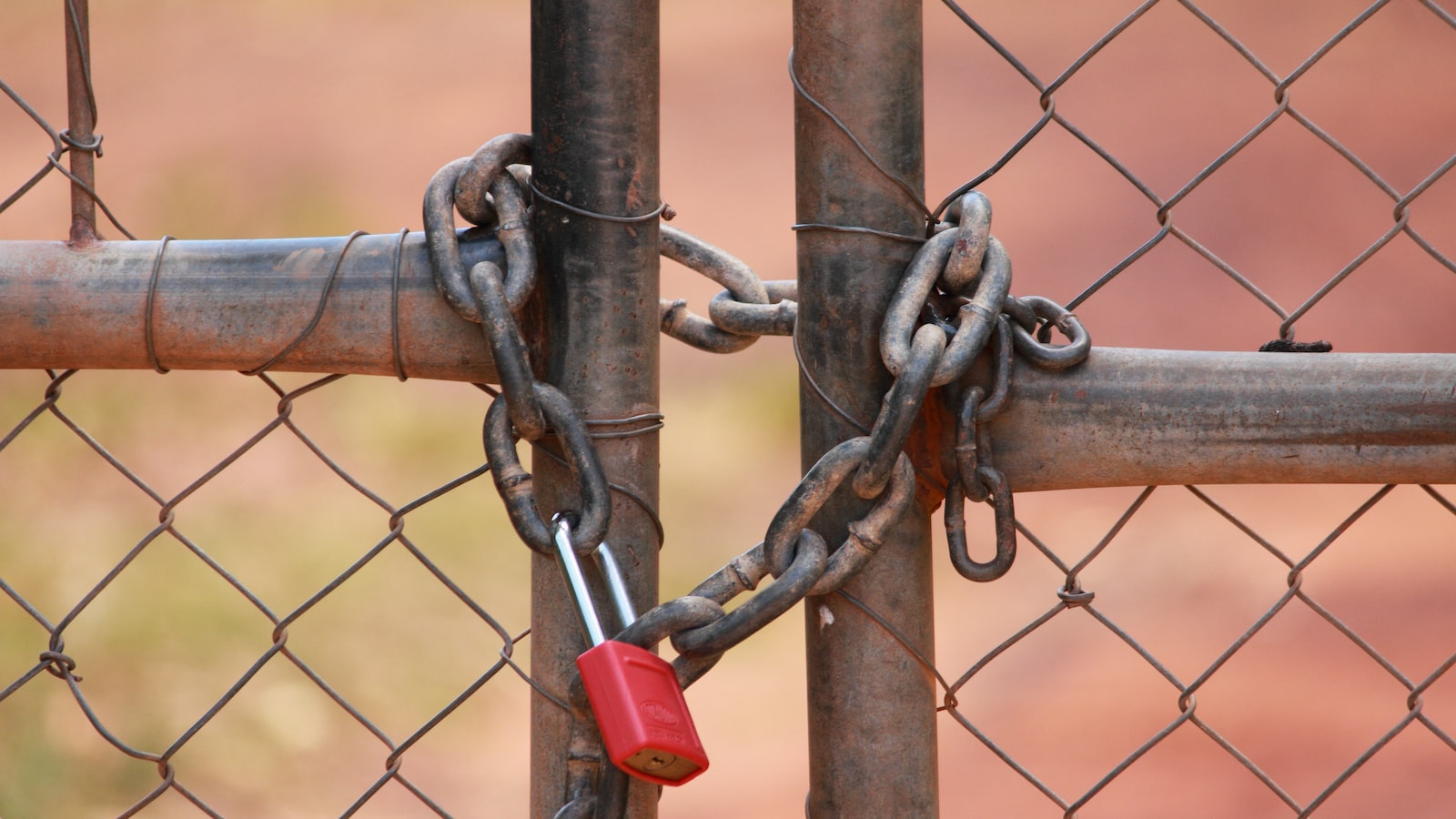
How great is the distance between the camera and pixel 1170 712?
2109 millimetres

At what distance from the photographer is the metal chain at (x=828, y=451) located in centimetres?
50

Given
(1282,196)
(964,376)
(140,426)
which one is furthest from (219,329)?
(1282,196)

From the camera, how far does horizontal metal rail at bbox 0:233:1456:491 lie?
55 cm

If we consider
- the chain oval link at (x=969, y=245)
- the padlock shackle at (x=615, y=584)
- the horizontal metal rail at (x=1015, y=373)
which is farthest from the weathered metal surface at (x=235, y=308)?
the chain oval link at (x=969, y=245)

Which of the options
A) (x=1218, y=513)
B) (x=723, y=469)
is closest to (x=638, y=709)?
(x=1218, y=513)

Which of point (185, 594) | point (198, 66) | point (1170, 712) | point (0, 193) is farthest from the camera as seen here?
point (198, 66)

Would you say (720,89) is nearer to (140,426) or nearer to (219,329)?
(140,426)

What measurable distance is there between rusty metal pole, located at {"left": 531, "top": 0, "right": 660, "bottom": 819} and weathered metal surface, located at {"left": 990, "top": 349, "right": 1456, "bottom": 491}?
0.54 ft

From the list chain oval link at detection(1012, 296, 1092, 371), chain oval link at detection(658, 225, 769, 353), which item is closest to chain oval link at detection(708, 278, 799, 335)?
chain oval link at detection(658, 225, 769, 353)

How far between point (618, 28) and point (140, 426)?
2930 millimetres

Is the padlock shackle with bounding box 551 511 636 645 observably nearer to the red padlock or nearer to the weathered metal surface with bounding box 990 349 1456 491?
the red padlock

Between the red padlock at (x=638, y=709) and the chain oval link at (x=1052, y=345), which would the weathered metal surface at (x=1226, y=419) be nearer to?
the chain oval link at (x=1052, y=345)

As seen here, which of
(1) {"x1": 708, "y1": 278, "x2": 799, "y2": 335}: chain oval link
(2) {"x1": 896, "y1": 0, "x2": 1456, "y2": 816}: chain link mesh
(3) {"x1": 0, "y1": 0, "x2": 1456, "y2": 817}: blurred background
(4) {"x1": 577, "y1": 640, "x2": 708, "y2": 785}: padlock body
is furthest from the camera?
(3) {"x1": 0, "y1": 0, "x2": 1456, "y2": 817}: blurred background

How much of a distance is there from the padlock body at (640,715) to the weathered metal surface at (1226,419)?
7.2 inches
